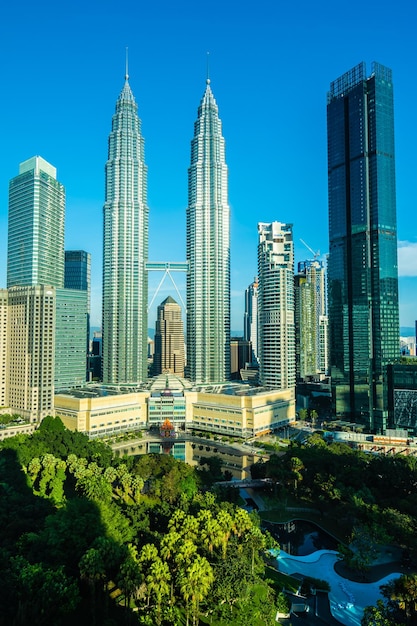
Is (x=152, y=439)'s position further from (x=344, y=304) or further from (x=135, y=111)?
Result: (x=135, y=111)

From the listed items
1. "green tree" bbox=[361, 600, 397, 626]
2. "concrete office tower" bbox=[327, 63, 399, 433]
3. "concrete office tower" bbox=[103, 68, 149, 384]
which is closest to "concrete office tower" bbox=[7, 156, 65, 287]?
"concrete office tower" bbox=[103, 68, 149, 384]

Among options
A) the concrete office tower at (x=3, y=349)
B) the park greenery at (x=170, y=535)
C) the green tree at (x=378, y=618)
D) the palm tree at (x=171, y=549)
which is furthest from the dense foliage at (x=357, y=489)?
the concrete office tower at (x=3, y=349)

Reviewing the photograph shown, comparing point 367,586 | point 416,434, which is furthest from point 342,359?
point 367,586

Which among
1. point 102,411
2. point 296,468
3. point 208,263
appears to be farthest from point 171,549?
point 208,263

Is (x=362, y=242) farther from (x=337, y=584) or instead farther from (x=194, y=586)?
(x=194, y=586)

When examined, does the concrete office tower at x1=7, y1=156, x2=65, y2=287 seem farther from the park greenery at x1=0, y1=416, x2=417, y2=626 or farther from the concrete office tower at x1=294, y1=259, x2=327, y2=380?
the concrete office tower at x1=294, y1=259, x2=327, y2=380

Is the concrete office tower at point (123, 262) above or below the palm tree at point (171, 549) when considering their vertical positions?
above

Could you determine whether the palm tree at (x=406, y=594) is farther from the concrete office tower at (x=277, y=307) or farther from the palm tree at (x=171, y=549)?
the concrete office tower at (x=277, y=307)
